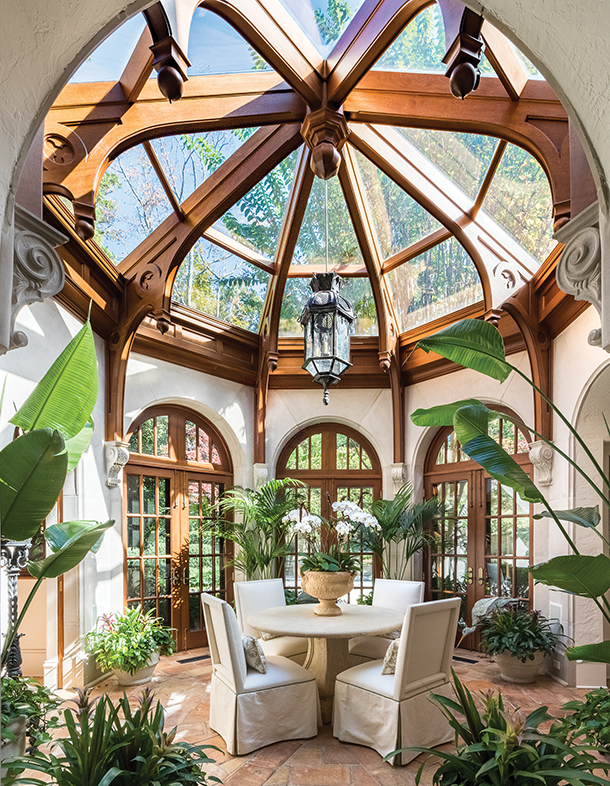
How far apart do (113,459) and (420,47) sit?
4247 mm

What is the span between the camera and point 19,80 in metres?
1.86

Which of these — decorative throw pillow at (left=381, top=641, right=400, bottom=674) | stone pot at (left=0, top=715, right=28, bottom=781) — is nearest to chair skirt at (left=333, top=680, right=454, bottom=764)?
decorative throw pillow at (left=381, top=641, right=400, bottom=674)

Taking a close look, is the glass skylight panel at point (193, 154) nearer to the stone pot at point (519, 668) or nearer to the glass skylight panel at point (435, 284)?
the glass skylight panel at point (435, 284)

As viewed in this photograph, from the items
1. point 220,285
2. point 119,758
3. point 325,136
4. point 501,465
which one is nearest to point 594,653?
point 501,465

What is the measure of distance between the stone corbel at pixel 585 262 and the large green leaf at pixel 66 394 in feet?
5.94

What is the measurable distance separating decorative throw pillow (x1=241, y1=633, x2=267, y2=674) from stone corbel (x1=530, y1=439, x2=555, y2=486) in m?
3.16

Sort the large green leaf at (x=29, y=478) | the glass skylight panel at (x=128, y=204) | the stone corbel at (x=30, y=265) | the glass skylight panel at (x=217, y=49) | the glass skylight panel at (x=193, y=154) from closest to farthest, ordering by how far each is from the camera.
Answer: the stone corbel at (x=30, y=265), the large green leaf at (x=29, y=478), the glass skylight panel at (x=217, y=49), the glass skylight panel at (x=128, y=204), the glass skylight panel at (x=193, y=154)

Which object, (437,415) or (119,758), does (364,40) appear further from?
(119,758)

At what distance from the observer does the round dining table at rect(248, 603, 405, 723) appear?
418cm

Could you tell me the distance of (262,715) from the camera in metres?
3.99

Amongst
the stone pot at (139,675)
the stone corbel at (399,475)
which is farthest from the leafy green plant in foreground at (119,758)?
the stone corbel at (399,475)

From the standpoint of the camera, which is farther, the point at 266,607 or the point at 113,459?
the point at 113,459

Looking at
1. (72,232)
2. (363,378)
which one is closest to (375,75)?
(72,232)

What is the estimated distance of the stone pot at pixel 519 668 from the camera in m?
5.36
